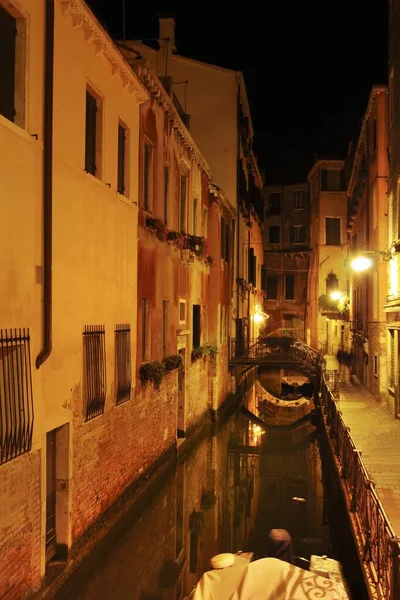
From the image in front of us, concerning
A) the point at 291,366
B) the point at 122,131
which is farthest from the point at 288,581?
the point at 291,366

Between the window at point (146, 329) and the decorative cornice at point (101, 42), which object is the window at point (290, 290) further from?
the decorative cornice at point (101, 42)

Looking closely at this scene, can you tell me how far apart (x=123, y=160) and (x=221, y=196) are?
9676 millimetres

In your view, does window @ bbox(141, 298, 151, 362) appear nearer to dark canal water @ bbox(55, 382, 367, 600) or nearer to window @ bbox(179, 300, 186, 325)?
dark canal water @ bbox(55, 382, 367, 600)

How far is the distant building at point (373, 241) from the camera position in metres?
16.7

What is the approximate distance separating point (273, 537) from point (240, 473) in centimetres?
728

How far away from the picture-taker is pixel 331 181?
1398 inches

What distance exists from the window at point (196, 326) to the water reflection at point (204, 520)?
102 inches

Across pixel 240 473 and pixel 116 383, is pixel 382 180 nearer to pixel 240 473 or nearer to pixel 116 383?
pixel 240 473

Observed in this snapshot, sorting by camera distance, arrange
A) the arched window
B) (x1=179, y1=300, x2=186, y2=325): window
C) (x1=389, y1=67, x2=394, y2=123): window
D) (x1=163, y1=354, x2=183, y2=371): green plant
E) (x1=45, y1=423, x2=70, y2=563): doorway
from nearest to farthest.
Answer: (x1=45, y1=423, x2=70, y2=563): doorway < (x1=163, y1=354, x2=183, y2=371): green plant < (x1=179, y1=300, x2=186, y2=325): window < (x1=389, y1=67, x2=394, y2=123): window < the arched window

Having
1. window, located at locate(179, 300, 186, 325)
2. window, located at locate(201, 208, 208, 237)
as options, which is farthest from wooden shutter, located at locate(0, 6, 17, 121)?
window, located at locate(201, 208, 208, 237)

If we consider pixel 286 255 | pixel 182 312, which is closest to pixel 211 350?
pixel 182 312

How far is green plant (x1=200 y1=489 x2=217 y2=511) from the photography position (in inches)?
432

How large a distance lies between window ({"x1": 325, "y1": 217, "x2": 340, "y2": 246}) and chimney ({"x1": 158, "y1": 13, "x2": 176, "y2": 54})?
18847mm

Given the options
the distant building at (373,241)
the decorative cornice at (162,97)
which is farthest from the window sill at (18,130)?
the distant building at (373,241)
